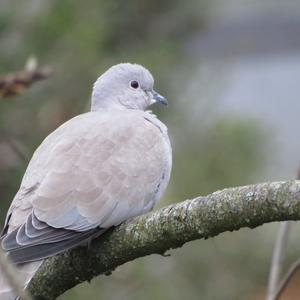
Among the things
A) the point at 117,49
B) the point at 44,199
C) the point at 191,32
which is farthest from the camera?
the point at 191,32

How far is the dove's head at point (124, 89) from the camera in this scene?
191 inches

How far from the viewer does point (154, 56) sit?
7.21m

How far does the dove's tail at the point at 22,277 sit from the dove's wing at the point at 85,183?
0.12ft

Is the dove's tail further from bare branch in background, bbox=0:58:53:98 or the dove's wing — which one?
bare branch in background, bbox=0:58:53:98

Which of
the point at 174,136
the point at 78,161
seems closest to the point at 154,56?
the point at 174,136

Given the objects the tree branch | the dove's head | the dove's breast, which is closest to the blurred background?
the dove's head

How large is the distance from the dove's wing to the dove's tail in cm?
4

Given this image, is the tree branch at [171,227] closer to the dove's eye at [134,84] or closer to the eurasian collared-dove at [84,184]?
the eurasian collared-dove at [84,184]

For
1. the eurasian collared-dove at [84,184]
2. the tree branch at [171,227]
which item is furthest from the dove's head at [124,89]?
the tree branch at [171,227]

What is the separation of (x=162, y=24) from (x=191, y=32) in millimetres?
413

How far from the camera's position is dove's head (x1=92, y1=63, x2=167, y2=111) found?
4852 millimetres

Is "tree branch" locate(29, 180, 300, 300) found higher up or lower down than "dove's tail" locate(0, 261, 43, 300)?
higher up

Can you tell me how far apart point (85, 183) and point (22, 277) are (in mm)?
518

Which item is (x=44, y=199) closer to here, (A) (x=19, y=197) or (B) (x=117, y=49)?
(A) (x=19, y=197)
